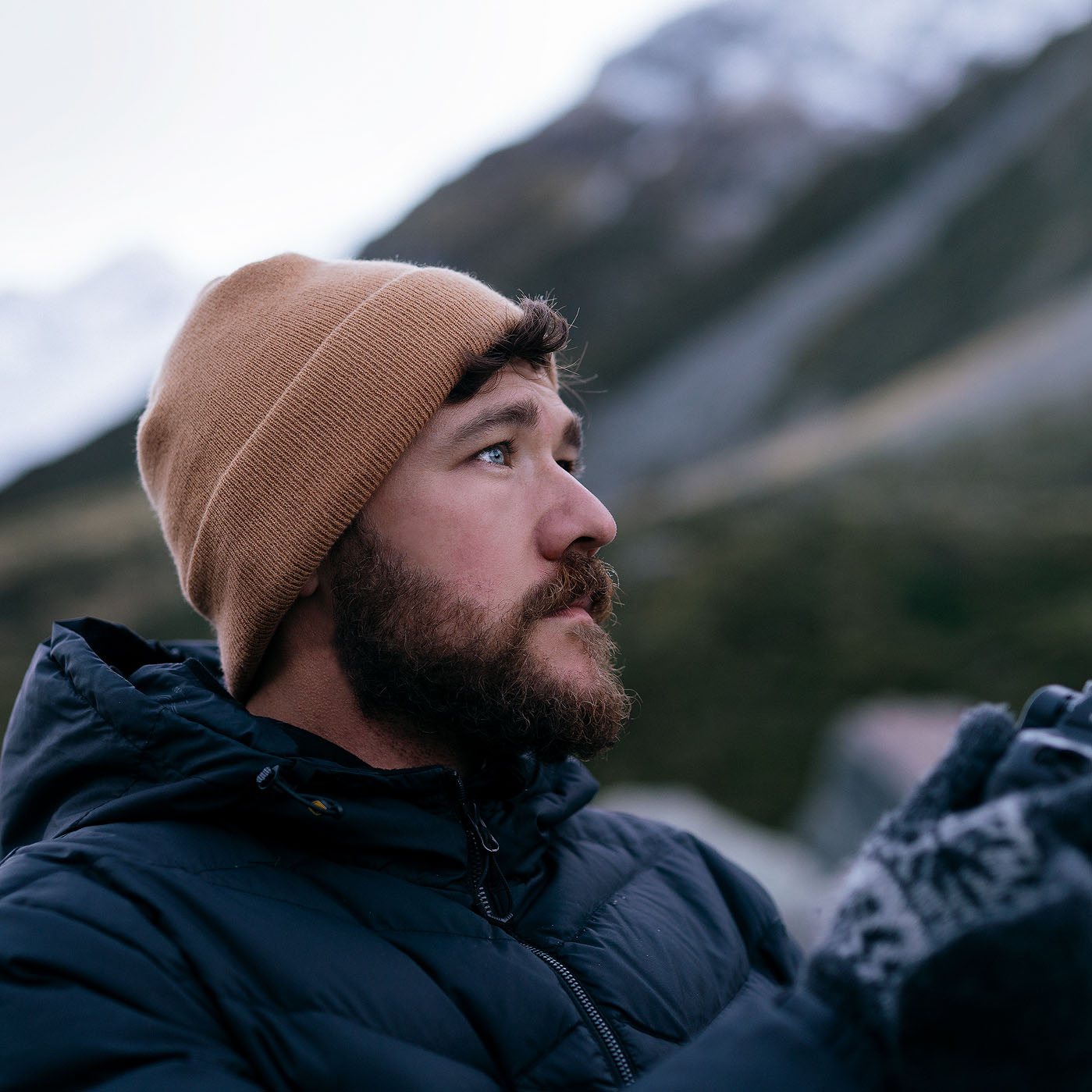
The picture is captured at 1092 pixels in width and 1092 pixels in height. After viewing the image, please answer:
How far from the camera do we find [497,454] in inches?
81.2

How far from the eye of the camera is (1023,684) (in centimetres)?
1011

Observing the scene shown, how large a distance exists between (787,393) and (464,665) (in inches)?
938

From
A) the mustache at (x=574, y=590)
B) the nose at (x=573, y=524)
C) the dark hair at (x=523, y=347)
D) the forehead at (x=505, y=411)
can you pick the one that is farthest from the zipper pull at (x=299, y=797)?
the dark hair at (x=523, y=347)

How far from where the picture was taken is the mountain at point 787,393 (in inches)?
451

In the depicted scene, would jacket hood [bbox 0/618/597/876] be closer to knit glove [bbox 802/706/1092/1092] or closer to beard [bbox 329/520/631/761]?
beard [bbox 329/520/631/761]

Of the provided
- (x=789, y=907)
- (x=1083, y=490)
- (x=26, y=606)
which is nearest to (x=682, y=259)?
(x=1083, y=490)

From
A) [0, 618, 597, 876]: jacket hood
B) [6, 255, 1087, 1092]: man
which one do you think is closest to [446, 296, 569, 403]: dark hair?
[6, 255, 1087, 1092]: man

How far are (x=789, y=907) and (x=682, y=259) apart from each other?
2826cm

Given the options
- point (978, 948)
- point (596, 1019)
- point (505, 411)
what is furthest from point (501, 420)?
point (978, 948)

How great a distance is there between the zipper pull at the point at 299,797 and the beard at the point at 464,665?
31cm

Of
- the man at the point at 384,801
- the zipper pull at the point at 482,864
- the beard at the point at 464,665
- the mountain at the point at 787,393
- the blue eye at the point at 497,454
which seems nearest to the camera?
the man at the point at 384,801

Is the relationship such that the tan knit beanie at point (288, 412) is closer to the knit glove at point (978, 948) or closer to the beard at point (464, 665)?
the beard at point (464, 665)

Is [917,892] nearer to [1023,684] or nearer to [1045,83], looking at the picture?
[1023,684]

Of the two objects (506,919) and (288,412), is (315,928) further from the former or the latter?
(288,412)
